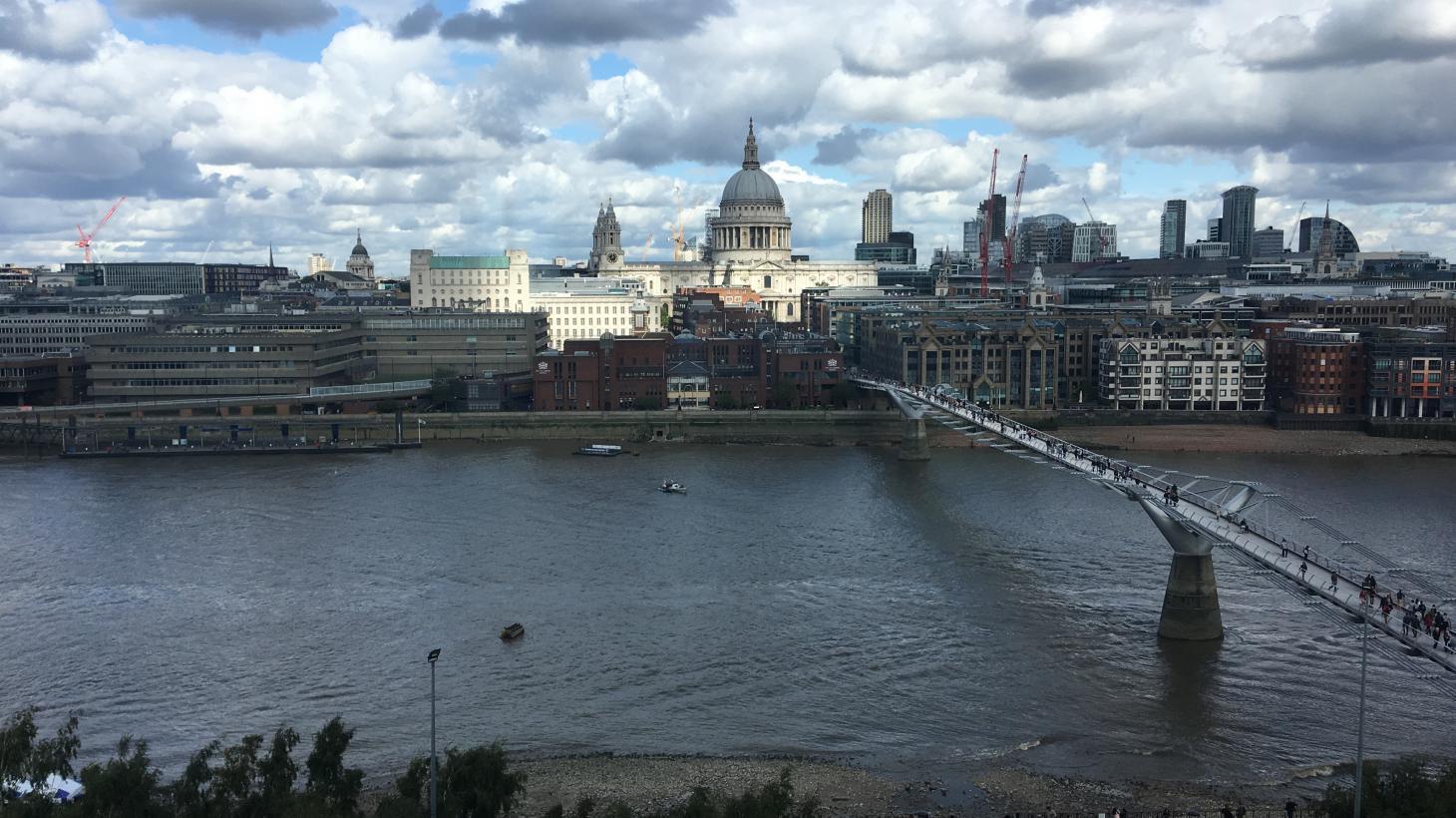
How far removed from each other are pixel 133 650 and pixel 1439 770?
16.6 metres

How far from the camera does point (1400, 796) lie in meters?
11.9

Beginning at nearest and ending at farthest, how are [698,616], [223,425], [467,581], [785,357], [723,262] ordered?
[698,616]
[467,581]
[223,425]
[785,357]
[723,262]

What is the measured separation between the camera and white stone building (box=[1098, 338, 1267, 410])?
44750 mm

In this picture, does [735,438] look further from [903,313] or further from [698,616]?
[698,616]

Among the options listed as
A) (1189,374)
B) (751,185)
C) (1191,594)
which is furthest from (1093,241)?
(1191,594)

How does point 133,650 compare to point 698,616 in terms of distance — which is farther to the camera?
point 698,616

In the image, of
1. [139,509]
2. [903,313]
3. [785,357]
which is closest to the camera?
[139,509]

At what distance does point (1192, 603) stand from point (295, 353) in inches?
1357

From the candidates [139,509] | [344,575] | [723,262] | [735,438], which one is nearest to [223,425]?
[139,509]

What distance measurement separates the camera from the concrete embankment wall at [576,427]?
41.3 meters

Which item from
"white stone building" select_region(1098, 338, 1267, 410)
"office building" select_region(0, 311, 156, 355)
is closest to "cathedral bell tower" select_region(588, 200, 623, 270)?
"office building" select_region(0, 311, 156, 355)

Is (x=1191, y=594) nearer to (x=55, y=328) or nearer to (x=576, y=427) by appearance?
(x=576, y=427)

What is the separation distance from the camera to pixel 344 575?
23.1 meters

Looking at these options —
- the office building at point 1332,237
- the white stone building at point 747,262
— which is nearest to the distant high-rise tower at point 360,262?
the white stone building at point 747,262
